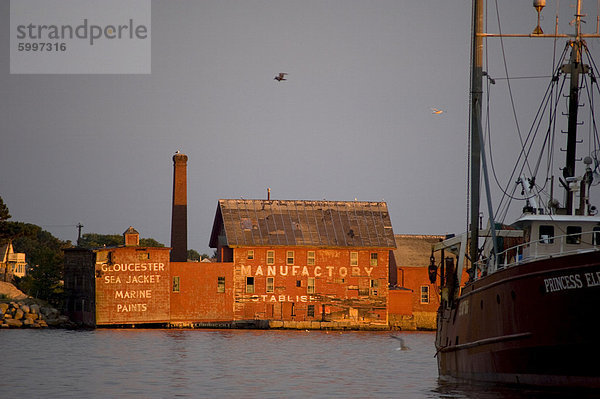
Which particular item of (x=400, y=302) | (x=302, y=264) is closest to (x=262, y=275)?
(x=302, y=264)

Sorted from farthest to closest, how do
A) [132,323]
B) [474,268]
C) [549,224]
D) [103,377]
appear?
[132,323], [103,377], [474,268], [549,224]

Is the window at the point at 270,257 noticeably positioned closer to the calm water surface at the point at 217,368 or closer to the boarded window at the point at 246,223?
the boarded window at the point at 246,223

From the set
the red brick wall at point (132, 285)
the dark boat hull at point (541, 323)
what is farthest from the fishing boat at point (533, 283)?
the red brick wall at point (132, 285)

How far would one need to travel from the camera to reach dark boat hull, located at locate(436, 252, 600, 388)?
81.3 ft

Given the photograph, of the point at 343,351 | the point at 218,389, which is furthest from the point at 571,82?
the point at 343,351

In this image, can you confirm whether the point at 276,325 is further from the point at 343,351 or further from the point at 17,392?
the point at 17,392

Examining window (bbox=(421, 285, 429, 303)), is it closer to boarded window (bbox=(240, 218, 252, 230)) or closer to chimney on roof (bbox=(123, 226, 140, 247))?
boarded window (bbox=(240, 218, 252, 230))

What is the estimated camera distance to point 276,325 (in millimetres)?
79688

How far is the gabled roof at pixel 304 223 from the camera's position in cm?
8188

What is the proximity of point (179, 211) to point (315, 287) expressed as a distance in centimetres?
1475

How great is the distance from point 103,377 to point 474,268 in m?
15.4

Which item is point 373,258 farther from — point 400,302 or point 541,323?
point 541,323

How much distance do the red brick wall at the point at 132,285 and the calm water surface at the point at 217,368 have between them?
162 inches

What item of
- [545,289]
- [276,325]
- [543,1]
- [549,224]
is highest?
[543,1]
